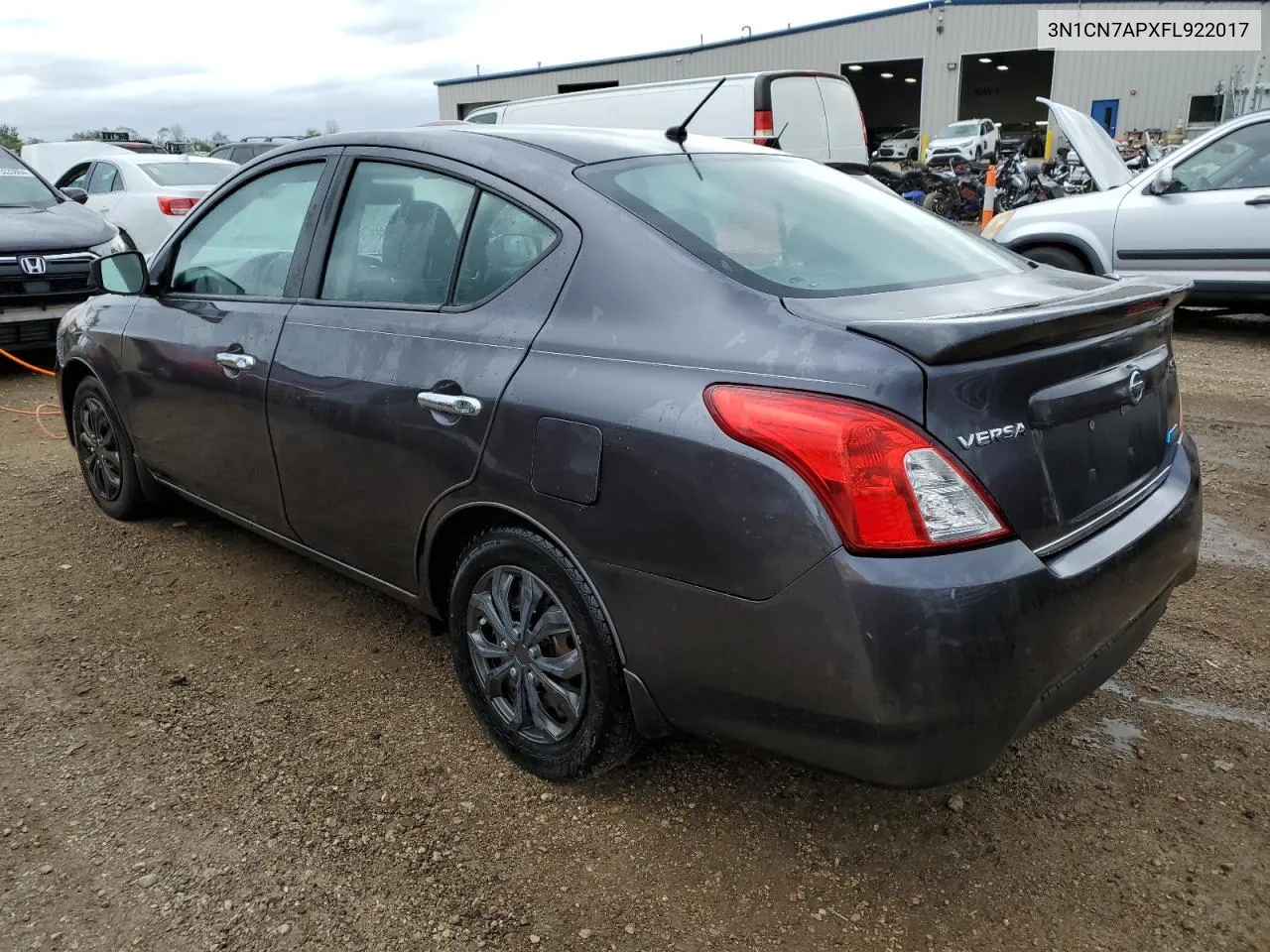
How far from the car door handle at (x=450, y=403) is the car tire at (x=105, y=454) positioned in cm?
216

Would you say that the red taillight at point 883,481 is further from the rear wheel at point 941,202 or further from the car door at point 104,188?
the rear wheel at point 941,202

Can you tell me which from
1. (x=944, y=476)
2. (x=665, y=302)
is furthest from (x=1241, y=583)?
(x=665, y=302)

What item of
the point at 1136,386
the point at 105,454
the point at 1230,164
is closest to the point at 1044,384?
the point at 1136,386

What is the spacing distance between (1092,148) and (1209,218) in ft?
3.49

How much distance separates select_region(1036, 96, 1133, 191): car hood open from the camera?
7676mm

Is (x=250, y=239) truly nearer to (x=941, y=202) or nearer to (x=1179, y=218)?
(x=1179, y=218)

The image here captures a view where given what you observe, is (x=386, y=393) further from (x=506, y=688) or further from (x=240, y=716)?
(x=240, y=716)

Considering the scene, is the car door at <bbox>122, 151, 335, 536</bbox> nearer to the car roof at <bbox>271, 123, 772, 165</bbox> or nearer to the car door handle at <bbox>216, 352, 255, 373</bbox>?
the car door handle at <bbox>216, 352, 255, 373</bbox>

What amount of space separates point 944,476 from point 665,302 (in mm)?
699

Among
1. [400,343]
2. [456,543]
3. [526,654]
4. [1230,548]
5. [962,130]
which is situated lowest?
[1230,548]

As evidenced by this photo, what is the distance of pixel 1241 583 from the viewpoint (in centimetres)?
349

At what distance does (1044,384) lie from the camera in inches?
75.3

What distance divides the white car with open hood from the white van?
366cm

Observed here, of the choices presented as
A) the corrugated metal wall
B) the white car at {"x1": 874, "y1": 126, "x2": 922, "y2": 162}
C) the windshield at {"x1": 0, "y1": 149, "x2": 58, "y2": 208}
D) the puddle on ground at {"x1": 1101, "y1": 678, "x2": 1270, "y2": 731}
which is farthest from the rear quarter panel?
the corrugated metal wall
